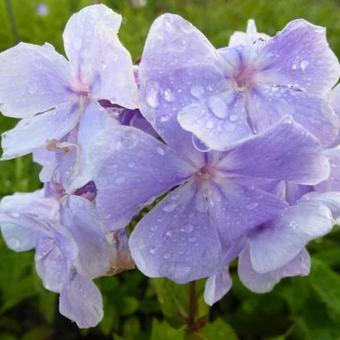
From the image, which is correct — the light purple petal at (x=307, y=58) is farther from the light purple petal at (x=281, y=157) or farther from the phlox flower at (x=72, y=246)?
the phlox flower at (x=72, y=246)

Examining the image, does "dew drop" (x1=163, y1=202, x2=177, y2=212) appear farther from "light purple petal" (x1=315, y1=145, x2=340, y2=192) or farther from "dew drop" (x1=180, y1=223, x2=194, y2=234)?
"light purple petal" (x1=315, y1=145, x2=340, y2=192)

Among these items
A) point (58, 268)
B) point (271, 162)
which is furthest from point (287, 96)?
point (58, 268)

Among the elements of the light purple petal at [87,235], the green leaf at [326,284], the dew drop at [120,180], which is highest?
the dew drop at [120,180]

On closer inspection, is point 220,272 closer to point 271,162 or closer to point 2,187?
point 271,162

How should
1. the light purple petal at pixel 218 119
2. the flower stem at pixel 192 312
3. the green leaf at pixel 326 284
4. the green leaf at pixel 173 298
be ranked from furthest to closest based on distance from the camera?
the green leaf at pixel 326 284 < the green leaf at pixel 173 298 < the flower stem at pixel 192 312 < the light purple petal at pixel 218 119

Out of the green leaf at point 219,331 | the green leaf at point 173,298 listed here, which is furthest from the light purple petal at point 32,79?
the green leaf at point 219,331

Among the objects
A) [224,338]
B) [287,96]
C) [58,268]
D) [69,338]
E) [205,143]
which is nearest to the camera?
[205,143]

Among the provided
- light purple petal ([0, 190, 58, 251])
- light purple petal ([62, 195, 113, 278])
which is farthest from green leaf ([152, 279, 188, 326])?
light purple petal ([62, 195, 113, 278])
